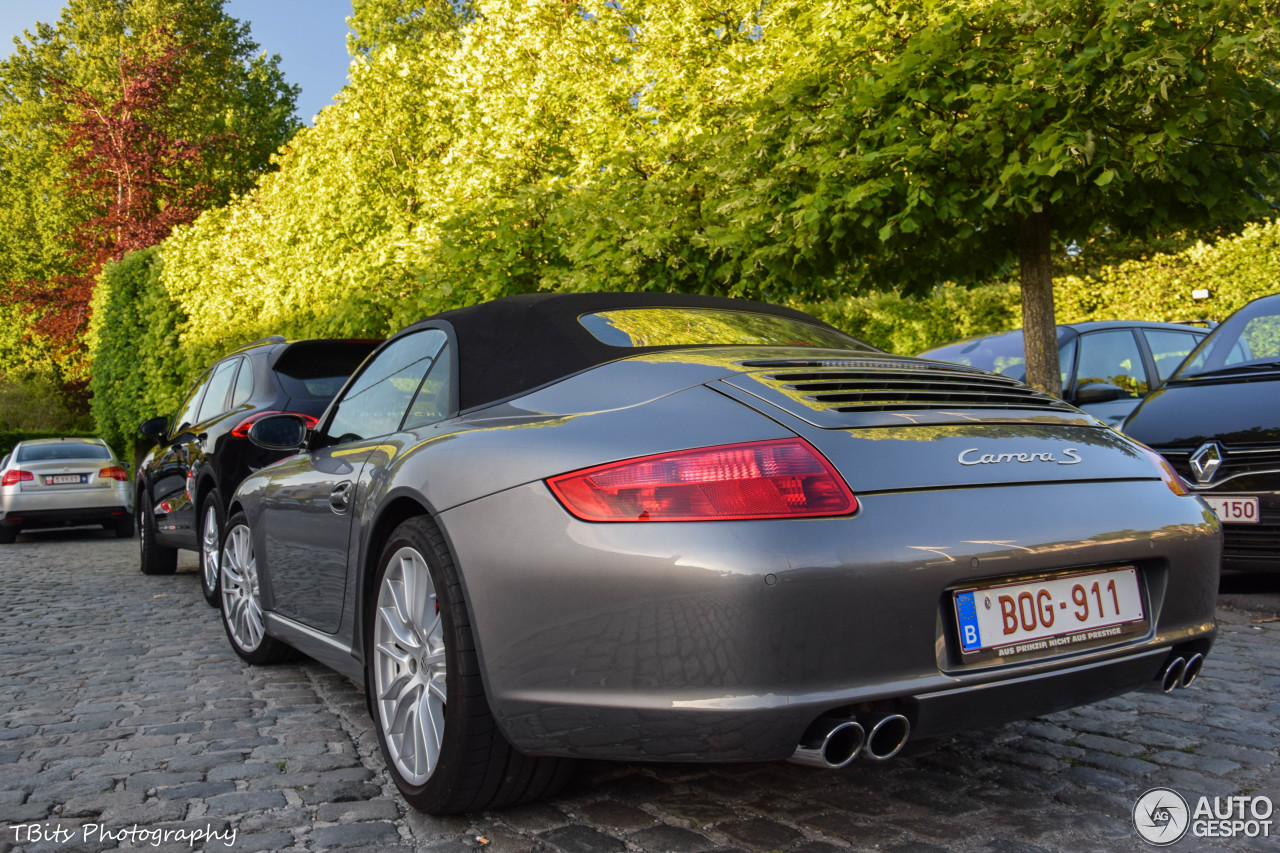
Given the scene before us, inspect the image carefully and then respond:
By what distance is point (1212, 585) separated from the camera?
2.84m

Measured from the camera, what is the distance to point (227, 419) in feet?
23.0

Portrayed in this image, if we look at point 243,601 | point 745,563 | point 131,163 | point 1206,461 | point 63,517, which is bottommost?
point 63,517

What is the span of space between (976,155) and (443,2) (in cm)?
4160

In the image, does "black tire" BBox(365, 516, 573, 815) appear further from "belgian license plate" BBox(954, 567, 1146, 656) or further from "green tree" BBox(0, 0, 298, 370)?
"green tree" BBox(0, 0, 298, 370)

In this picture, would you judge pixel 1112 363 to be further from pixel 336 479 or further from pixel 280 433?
pixel 336 479

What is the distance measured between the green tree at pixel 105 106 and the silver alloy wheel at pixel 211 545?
35.4 m

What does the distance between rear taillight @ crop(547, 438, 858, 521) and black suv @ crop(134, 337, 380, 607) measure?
4.54m

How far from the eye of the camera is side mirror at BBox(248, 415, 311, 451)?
14.6ft

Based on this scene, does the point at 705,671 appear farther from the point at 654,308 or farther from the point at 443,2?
the point at 443,2

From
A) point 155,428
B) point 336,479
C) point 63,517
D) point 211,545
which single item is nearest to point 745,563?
point 336,479

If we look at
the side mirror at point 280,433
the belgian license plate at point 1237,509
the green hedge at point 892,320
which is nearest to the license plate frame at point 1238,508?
the belgian license plate at point 1237,509

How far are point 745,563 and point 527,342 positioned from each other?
4.38 ft

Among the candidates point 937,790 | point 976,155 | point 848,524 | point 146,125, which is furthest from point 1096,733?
point 146,125

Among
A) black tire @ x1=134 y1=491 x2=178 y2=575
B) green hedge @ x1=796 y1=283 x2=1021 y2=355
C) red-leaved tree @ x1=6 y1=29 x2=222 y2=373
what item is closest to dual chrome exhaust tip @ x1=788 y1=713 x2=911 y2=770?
black tire @ x1=134 y1=491 x2=178 y2=575
